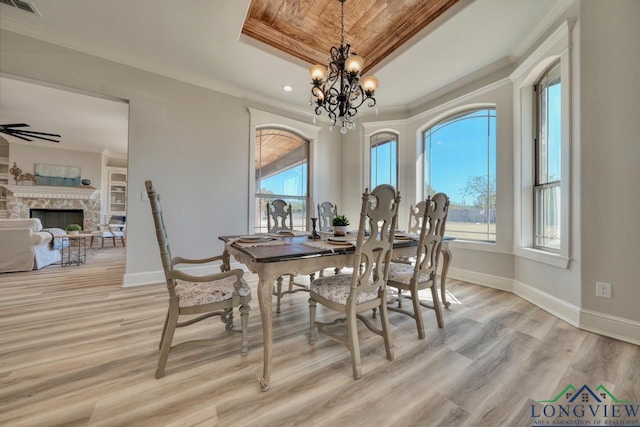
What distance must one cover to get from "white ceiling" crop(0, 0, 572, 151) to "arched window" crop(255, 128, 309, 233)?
0.77m

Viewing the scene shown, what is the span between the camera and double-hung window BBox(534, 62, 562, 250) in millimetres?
2512

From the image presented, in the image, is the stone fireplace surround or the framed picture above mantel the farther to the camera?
the framed picture above mantel

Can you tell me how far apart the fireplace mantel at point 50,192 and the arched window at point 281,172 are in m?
6.27

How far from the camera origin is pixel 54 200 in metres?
6.70

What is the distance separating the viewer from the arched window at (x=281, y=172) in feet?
14.1

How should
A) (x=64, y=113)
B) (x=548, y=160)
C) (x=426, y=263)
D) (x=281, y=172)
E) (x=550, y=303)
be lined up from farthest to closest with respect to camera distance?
(x=64, y=113), (x=281, y=172), (x=548, y=160), (x=550, y=303), (x=426, y=263)

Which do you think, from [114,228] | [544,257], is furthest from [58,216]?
[544,257]

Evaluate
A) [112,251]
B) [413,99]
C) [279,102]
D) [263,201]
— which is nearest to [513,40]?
[413,99]

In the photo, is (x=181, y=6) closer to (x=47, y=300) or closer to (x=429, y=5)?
(x=429, y=5)

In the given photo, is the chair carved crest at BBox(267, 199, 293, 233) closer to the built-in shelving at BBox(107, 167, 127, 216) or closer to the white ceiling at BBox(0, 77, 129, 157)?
the white ceiling at BBox(0, 77, 129, 157)

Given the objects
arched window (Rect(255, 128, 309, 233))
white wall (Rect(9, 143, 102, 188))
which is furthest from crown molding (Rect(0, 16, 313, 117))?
white wall (Rect(9, 143, 102, 188))

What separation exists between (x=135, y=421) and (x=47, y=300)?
103 inches

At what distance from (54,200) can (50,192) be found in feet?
0.76

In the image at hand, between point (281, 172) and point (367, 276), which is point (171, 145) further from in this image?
point (367, 276)
